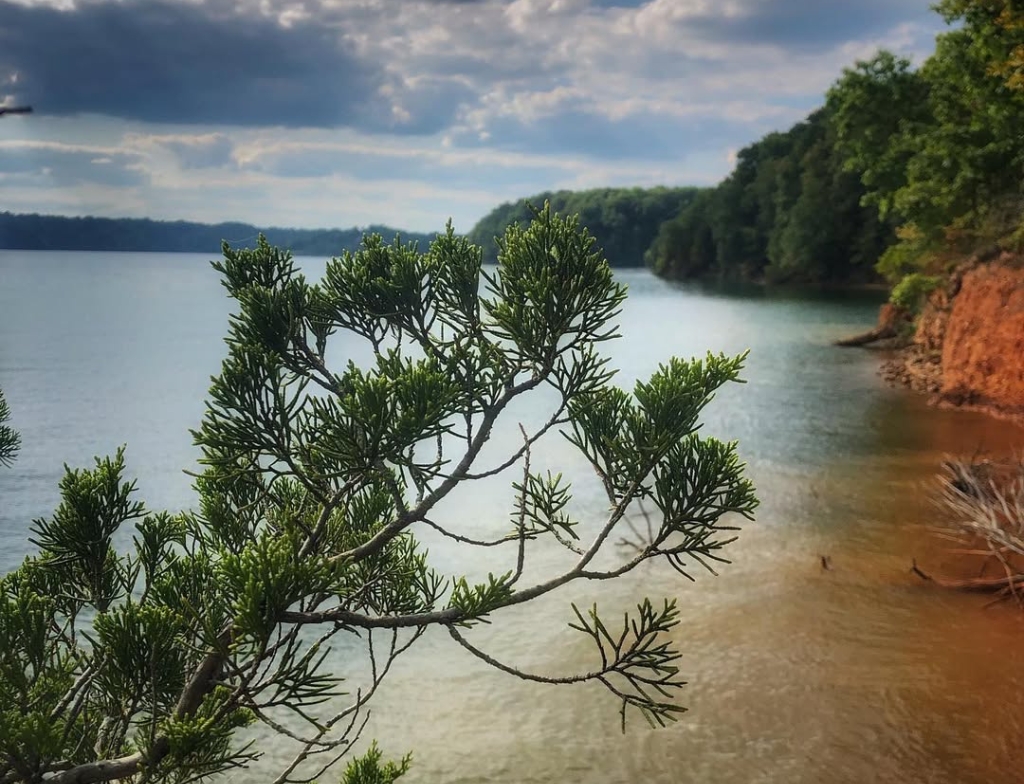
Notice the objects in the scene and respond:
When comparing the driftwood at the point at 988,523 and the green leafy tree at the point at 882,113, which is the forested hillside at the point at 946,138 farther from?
the driftwood at the point at 988,523

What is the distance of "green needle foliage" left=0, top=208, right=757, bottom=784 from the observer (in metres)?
2.29

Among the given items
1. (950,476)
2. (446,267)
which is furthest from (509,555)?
(446,267)

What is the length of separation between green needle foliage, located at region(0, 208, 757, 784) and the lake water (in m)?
4.92

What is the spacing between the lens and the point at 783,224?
69688mm

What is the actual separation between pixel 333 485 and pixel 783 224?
71.4m

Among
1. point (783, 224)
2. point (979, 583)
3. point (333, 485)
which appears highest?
point (783, 224)

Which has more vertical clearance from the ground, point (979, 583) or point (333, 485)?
point (333, 485)

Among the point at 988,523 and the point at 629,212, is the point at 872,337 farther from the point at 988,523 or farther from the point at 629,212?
the point at 629,212

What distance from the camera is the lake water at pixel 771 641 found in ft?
24.0

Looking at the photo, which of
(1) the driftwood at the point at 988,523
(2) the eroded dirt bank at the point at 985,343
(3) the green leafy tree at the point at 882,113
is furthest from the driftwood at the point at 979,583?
(3) the green leafy tree at the point at 882,113

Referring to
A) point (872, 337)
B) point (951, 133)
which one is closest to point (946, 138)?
point (951, 133)

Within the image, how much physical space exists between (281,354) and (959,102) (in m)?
23.6

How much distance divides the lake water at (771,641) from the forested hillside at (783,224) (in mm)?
42241

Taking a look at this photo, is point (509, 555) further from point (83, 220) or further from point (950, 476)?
point (83, 220)
